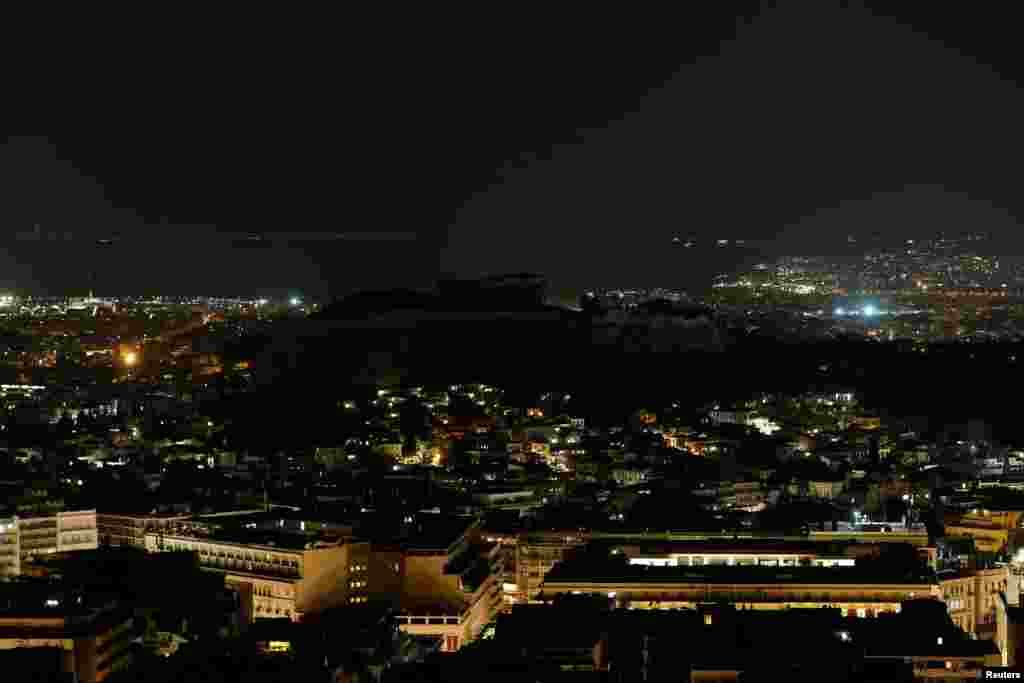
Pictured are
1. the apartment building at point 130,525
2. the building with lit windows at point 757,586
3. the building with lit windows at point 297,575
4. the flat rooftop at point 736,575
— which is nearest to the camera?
the building with lit windows at point 757,586

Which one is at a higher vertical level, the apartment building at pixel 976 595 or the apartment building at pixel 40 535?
the apartment building at pixel 40 535

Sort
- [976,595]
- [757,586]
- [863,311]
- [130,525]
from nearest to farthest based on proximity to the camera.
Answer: [757,586]
[976,595]
[130,525]
[863,311]

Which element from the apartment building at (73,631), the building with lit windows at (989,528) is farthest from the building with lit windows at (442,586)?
the building with lit windows at (989,528)

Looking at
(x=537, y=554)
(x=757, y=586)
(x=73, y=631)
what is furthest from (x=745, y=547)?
(x=73, y=631)

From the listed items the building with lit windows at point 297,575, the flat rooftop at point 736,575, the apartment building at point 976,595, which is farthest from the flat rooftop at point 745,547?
the building with lit windows at point 297,575

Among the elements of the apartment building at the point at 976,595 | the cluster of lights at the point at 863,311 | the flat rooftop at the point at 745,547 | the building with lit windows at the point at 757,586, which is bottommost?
the apartment building at the point at 976,595

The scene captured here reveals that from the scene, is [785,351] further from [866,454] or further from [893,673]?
[893,673]

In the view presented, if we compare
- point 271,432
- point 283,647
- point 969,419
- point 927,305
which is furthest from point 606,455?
point 927,305

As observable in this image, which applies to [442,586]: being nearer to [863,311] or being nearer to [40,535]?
[40,535]

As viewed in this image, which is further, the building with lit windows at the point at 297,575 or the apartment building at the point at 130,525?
the apartment building at the point at 130,525

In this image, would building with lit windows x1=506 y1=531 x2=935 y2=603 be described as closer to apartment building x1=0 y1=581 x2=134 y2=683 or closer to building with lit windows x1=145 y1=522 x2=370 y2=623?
building with lit windows x1=145 y1=522 x2=370 y2=623

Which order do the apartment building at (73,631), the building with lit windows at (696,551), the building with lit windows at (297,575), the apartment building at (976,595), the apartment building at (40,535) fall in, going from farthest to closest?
the apartment building at (40,535) < the building with lit windows at (696,551) < the building with lit windows at (297,575) < the apartment building at (976,595) < the apartment building at (73,631)

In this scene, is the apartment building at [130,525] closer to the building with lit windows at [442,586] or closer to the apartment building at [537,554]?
the building with lit windows at [442,586]
